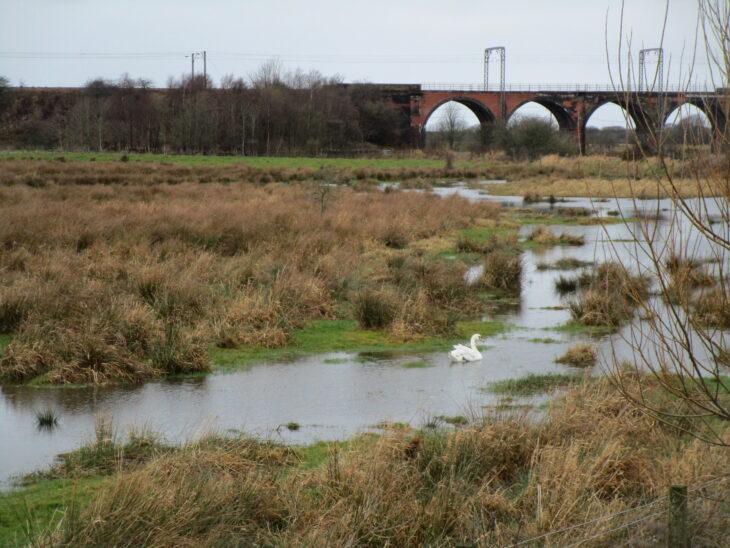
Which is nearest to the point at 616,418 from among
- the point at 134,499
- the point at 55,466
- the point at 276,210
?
the point at 134,499

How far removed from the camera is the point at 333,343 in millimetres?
12070

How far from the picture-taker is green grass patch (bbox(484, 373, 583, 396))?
9.58 meters

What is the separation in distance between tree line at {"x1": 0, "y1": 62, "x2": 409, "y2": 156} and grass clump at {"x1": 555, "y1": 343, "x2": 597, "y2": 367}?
54.8m

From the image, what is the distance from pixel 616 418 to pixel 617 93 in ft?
11.5

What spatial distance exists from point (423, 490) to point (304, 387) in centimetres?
400

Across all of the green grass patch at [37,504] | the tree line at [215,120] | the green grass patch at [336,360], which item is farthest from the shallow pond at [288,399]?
the tree line at [215,120]

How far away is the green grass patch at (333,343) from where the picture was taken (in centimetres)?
1124

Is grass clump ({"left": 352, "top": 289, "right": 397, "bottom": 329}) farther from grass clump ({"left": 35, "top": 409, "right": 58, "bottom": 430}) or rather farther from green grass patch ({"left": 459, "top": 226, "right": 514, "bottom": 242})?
green grass patch ({"left": 459, "top": 226, "right": 514, "bottom": 242})

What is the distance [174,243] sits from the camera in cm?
1669

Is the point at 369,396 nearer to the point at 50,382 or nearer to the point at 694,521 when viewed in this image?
the point at 50,382

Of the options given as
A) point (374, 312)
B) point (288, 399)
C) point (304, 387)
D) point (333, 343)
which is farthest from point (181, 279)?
point (288, 399)

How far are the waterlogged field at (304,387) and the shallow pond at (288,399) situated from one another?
0.14ft

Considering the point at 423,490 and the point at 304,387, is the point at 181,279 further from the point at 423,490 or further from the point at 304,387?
the point at 423,490

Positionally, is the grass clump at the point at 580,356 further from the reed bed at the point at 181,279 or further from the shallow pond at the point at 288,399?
the reed bed at the point at 181,279
